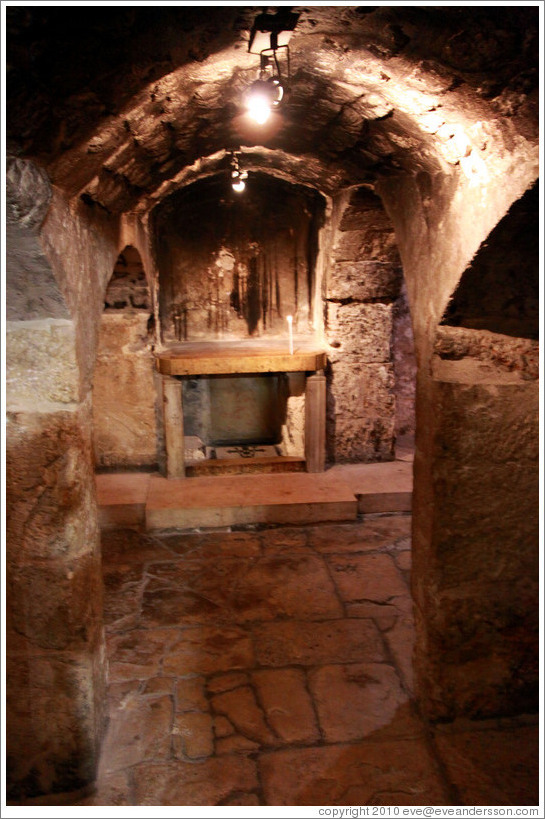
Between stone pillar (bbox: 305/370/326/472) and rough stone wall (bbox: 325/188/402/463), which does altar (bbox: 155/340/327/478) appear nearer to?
stone pillar (bbox: 305/370/326/472)

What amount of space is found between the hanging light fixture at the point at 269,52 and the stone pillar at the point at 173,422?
11.5 feet

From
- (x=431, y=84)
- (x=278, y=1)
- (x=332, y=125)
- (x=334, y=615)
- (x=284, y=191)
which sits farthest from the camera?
(x=284, y=191)

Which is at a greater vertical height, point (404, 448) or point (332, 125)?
point (332, 125)

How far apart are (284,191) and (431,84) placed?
4746 millimetres

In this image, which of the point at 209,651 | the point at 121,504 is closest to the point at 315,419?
the point at 121,504

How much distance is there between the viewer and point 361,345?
5.86 m

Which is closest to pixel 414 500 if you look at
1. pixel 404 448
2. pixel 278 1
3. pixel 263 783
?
pixel 263 783

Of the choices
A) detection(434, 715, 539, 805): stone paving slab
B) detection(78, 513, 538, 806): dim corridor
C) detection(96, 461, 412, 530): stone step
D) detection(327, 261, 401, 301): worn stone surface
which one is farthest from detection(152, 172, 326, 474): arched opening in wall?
detection(434, 715, 539, 805): stone paving slab

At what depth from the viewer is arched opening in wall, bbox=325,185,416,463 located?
18.4 ft

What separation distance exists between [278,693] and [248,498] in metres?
2.21

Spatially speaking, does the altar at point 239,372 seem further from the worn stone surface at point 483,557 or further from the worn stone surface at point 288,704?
the worn stone surface at point 483,557

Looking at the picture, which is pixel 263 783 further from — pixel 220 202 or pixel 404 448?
pixel 220 202

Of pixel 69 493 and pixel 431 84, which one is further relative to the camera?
pixel 69 493

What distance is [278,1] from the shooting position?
65.6 inches
